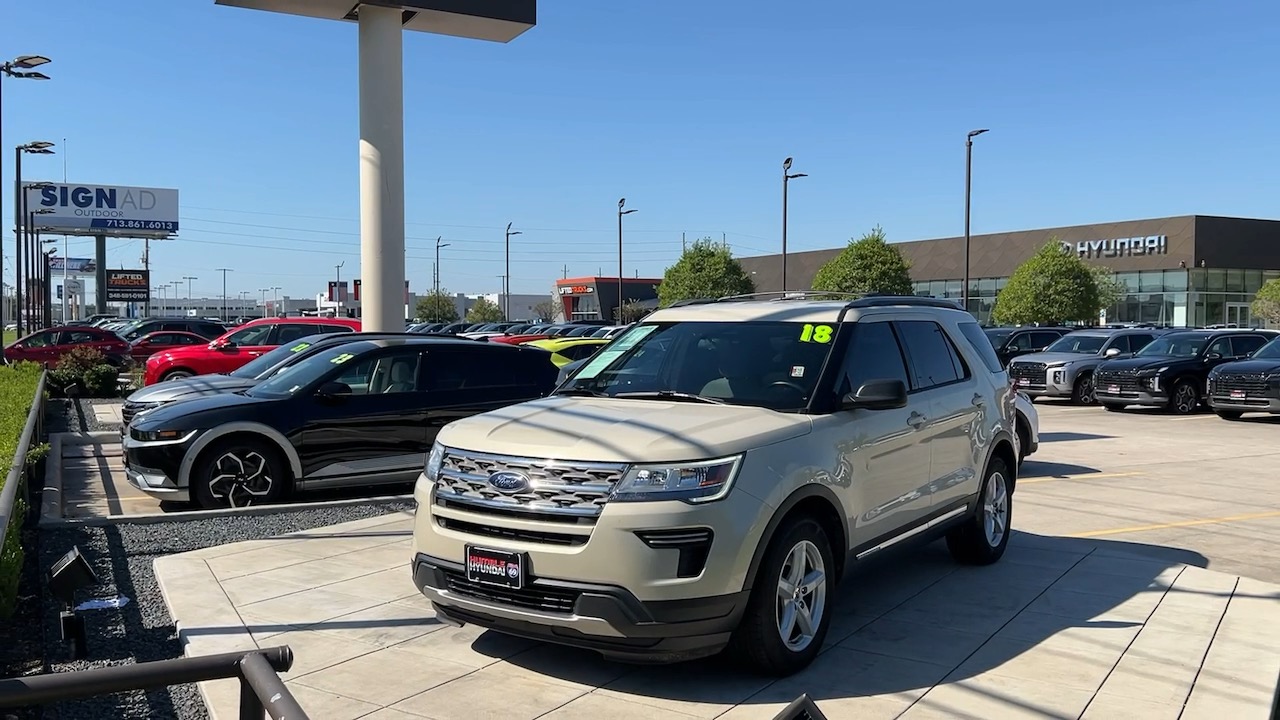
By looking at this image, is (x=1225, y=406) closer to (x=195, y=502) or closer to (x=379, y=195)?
(x=379, y=195)

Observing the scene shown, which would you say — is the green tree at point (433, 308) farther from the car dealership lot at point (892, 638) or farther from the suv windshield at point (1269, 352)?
the car dealership lot at point (892, 638)

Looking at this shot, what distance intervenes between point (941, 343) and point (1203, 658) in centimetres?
255

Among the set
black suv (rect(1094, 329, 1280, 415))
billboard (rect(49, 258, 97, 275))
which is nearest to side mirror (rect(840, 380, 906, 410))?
black suv (rect(1094, 329, 1280, 415))

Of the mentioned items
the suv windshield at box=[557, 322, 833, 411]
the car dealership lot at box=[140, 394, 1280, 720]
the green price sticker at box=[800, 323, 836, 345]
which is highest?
the green price sticker at box=[800, 323, 836, 345]

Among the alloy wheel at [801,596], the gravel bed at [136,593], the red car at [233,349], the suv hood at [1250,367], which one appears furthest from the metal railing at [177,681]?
the suv hood at [1250,367]

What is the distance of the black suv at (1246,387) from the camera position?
19.2m

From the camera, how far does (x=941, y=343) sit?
720 cm

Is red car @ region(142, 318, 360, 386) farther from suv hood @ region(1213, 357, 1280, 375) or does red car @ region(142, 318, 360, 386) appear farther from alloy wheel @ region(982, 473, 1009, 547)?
suv hood @ region(1213, 357, 1280, 375)

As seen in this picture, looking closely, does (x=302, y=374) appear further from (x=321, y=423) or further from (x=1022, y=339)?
(x=1022, y=339)

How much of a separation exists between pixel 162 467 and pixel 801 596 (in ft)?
21.2

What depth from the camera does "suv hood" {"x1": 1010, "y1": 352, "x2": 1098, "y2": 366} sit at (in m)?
24.3

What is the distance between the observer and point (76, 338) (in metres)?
31.2

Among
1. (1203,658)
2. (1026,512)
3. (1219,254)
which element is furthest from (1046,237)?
(1203,658)

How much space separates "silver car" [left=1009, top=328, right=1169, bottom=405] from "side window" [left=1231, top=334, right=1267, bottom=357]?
1.88m
